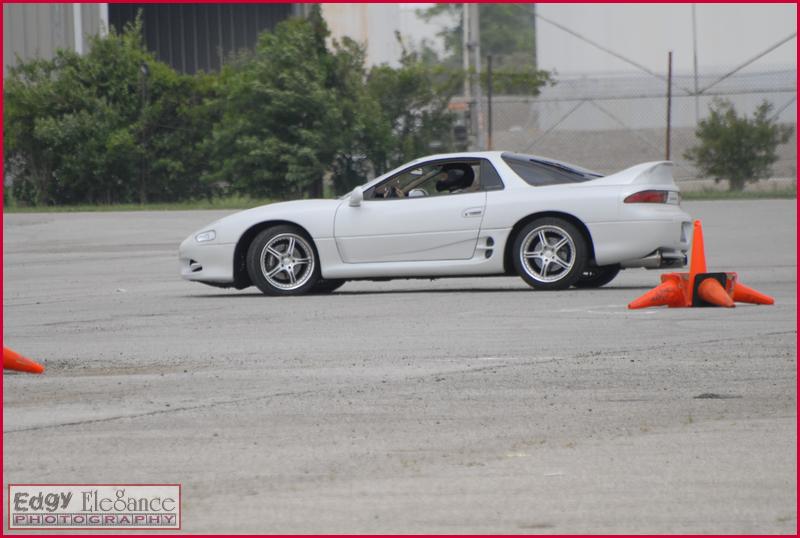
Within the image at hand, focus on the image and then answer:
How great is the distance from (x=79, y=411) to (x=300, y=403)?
1020 mm

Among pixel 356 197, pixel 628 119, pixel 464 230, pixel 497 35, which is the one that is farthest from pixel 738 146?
pixel 497 35

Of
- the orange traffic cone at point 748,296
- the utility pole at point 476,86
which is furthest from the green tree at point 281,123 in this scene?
the orange traffic cone at point 748,296

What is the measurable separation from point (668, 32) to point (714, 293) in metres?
30.7

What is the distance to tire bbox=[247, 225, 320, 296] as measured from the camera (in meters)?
13.1

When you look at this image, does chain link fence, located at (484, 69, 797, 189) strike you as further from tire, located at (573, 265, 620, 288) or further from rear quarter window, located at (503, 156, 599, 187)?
rear quarter window, located at (503, 156, 599, 187)

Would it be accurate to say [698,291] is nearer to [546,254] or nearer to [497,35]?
[546,254]

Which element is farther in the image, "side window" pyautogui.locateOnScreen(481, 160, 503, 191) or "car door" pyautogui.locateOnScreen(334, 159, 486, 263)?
"side window" pyautogui.locateOnScreen(481, 160, 503, 191)

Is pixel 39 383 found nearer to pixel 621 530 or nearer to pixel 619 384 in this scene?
pixel 619 384

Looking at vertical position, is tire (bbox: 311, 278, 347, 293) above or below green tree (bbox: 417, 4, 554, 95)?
below

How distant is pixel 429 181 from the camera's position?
13195 mm

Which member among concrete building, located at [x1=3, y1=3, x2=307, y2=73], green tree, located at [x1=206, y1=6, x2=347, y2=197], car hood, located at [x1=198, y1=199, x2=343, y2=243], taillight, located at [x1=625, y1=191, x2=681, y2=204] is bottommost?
car hood, located at [x1=198, y1=199, x2=343, y2=243]

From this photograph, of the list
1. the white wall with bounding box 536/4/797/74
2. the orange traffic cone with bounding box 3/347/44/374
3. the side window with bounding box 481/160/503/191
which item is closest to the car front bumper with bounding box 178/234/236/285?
the side window with bounding box 481/160/503/191

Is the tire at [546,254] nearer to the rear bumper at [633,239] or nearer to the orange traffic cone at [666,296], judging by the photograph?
the rear bumper at [633,239]

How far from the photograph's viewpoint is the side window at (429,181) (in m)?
13.2
